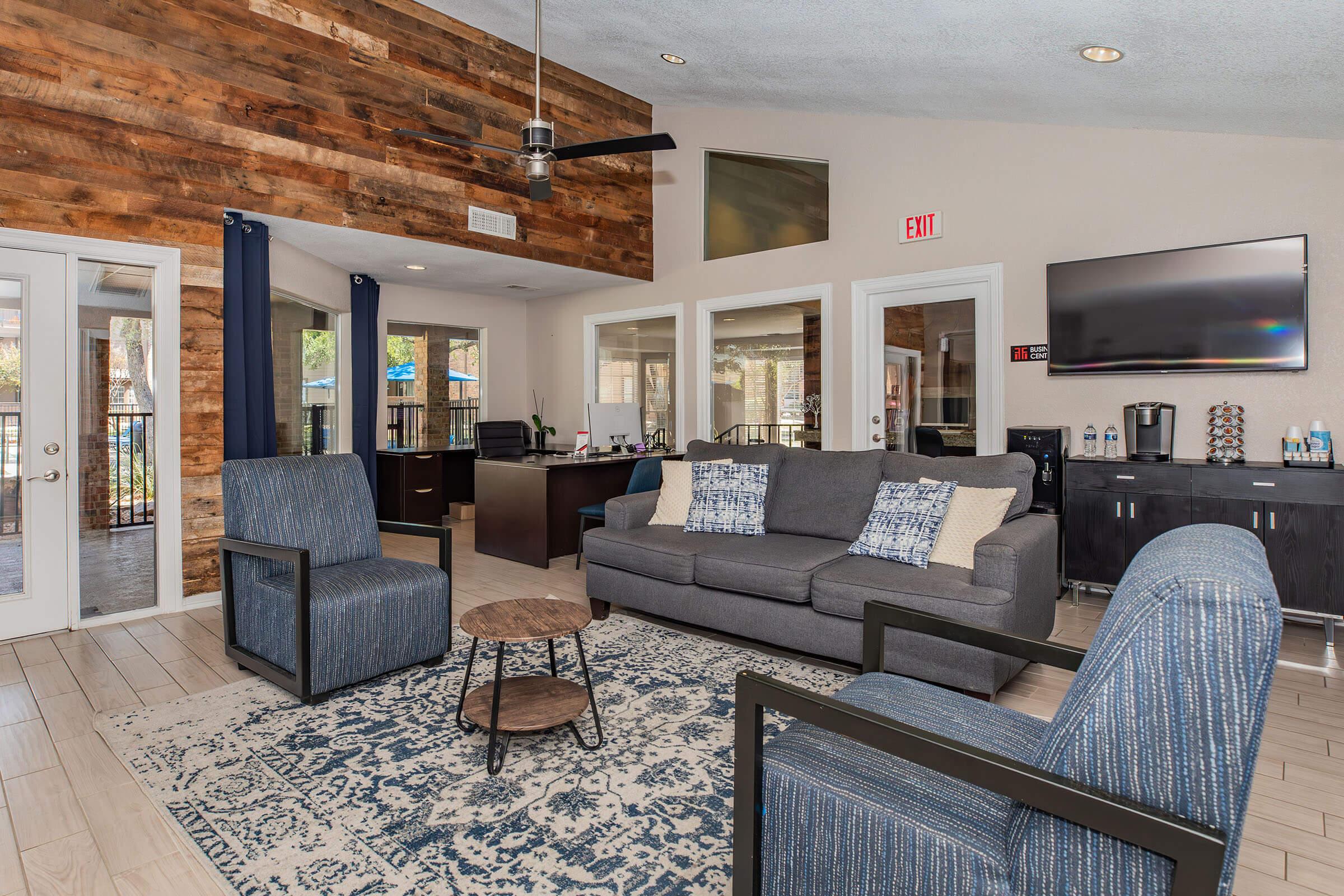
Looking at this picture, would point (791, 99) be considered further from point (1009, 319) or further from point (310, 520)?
point (310, 520)


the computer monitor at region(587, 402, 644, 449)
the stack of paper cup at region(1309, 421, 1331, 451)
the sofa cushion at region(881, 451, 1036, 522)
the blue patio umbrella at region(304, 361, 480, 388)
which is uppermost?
the blue patio umbrella at region(304, 361, 480, 388)

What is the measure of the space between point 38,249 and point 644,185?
4670mm

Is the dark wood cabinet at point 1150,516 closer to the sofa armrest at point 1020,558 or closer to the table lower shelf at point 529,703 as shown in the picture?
the sofa armrest at point 1020,558

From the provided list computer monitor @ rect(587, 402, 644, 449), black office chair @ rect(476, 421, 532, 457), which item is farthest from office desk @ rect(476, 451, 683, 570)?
black office chair @ rect(476, 421, 532, 457)

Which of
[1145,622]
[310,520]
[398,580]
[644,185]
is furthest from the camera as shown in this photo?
[644,185]

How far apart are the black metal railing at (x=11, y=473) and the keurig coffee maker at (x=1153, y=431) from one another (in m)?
6.19

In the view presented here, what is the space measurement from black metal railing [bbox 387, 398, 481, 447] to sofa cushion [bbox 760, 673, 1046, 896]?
21.1 feet

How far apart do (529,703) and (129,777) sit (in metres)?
1.29

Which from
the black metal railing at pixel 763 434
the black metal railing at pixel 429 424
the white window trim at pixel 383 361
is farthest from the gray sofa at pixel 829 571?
the white window trim at pixel 383 361

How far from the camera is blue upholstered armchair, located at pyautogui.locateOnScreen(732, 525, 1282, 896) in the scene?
102 cm

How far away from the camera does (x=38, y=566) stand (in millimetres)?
3854

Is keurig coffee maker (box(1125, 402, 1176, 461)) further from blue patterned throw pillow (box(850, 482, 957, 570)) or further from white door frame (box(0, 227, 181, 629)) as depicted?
white door frame (box(0, 227, 181, 629))

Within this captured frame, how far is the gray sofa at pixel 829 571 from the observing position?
2854mm

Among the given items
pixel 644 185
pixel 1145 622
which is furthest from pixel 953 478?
pixel 644 185
